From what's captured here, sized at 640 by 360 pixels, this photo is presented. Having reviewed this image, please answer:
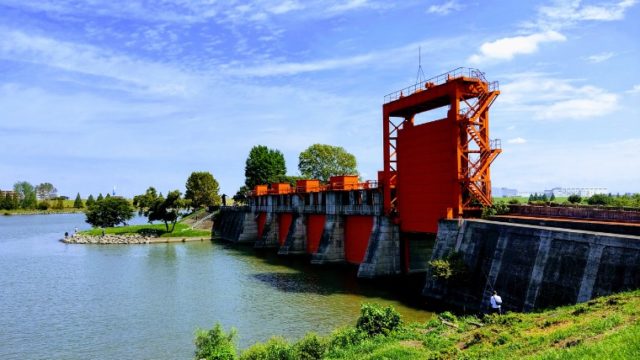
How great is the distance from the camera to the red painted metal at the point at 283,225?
6690 centimetres

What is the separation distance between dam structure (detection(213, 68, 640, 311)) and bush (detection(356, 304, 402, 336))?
713 cm

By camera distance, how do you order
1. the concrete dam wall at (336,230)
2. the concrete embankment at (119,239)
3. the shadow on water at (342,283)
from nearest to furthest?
the shadow on water at (342,283), the concrete dam wall at (336,230), the concrete embankment at (119,239)

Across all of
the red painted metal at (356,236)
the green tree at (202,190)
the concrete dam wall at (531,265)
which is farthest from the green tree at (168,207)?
the concrete dam wall at (531,265)

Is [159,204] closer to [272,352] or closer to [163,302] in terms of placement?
[163,302]

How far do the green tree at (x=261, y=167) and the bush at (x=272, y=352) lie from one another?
88.8 m

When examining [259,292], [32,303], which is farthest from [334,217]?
[32,303]

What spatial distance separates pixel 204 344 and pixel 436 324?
10046 mm

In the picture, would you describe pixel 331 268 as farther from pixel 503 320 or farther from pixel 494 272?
pixel 503 320

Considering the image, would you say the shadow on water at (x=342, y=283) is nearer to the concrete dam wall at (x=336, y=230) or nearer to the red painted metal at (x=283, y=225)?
the concrete dam wall at (x=336, y=230)

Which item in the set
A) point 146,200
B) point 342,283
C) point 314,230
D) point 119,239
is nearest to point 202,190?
point 146,200

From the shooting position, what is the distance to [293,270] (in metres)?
47.1

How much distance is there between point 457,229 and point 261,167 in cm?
8001

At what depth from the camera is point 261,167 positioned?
107188 mm

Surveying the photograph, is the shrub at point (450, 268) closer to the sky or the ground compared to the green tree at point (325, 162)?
closer to the ground
